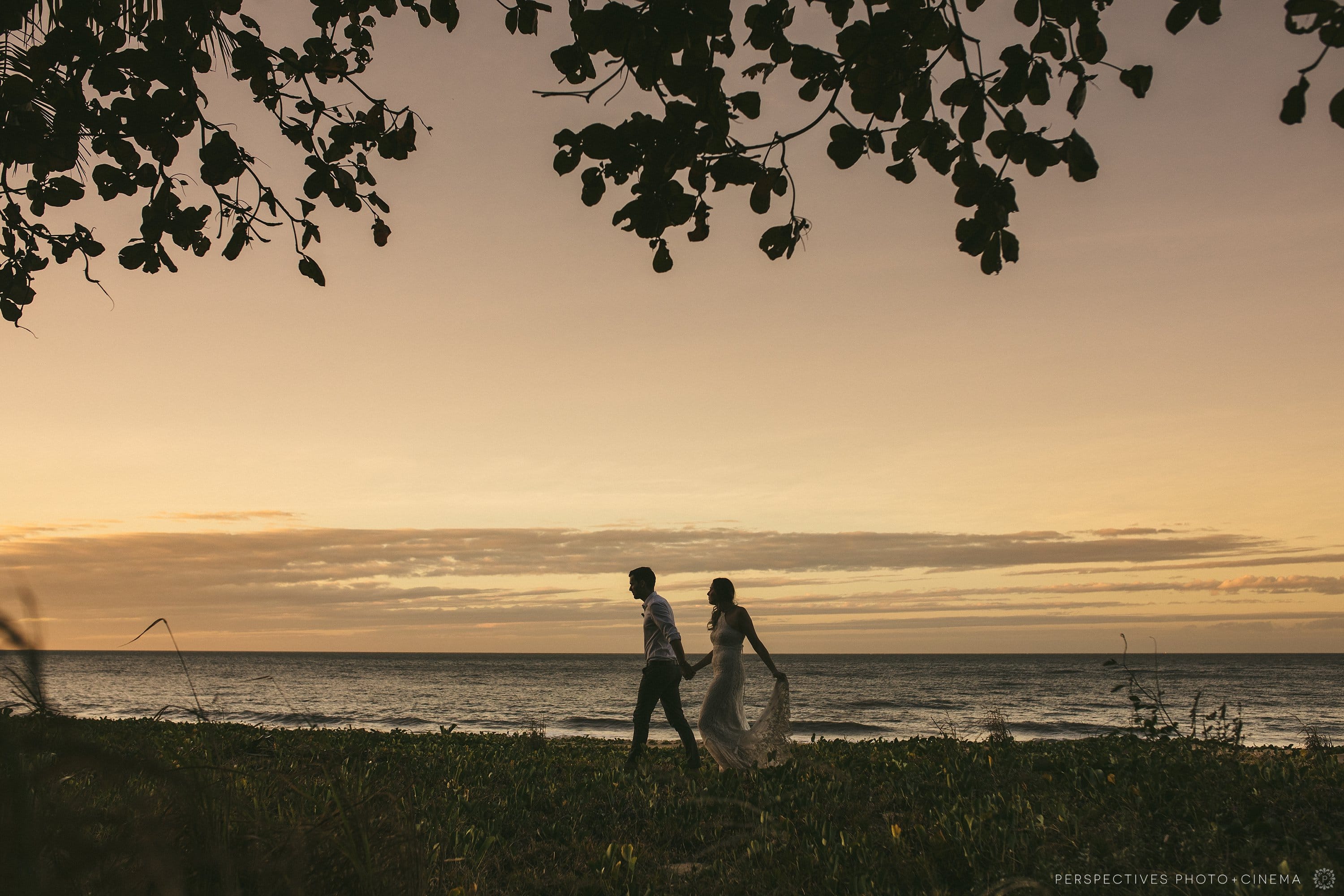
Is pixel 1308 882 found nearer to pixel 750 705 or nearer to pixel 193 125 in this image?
pixel 193 125

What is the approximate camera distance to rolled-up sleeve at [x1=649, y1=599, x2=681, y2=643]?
8.98 meters

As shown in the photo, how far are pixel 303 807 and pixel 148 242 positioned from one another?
168 inches

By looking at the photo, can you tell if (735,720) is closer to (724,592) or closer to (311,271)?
(724,592)

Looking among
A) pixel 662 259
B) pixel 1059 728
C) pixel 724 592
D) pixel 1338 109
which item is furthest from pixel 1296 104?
pixel 1059 728

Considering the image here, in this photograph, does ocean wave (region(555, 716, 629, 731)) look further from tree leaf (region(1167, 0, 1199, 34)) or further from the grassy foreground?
tree leaf (region(1167, 0, 1199, 34))

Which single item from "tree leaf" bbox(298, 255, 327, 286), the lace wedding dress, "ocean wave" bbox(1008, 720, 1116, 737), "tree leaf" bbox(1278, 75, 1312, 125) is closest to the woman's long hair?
the lace wedding dress

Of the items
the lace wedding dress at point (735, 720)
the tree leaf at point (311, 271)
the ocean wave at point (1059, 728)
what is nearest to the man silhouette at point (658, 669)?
the lace wedding dress at point (735, 720)

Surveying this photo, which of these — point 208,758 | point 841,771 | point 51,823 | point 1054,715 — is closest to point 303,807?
point 208,758

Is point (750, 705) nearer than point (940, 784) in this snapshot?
No

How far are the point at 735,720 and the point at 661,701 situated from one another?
0.94m

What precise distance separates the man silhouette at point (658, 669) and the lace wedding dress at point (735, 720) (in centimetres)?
32

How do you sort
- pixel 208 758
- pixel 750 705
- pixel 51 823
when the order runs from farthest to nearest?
pixel 750 705 < pixel 208 758 < pixel 51 823

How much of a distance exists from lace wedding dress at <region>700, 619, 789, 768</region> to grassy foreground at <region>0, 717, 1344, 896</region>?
0.45 m

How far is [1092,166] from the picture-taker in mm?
3074
